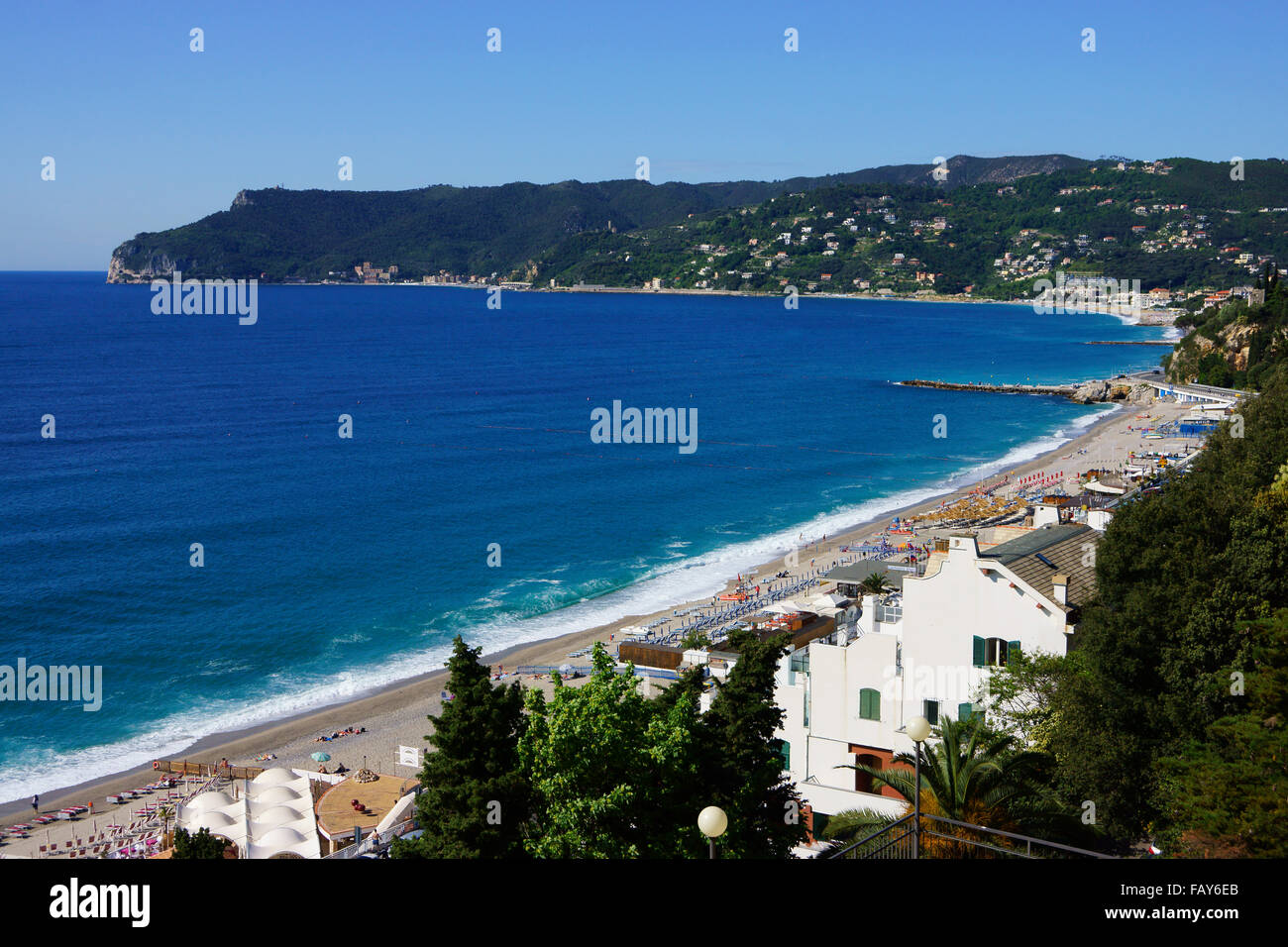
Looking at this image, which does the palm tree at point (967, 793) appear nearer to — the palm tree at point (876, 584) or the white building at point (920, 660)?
the white building at point (920, 660)

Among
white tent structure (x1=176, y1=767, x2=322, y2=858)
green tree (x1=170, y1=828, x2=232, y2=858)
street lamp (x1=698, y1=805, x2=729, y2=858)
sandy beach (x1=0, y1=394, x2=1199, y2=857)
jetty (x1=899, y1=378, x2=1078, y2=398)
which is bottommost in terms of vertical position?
sandy beach (x1=0, y1=394, x2=1199, y2=857)

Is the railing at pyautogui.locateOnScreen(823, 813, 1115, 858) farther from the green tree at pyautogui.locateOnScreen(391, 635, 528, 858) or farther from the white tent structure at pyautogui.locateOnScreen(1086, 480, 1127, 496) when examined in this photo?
the white tent structure at pyautogui.locateOnScreen(1086, 480, 1127, 496)

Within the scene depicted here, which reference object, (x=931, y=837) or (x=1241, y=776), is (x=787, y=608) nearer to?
(x=1241, y=776)

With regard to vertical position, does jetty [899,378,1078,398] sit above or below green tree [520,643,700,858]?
above

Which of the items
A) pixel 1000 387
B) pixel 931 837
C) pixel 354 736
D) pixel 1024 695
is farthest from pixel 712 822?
pixel 1000 387

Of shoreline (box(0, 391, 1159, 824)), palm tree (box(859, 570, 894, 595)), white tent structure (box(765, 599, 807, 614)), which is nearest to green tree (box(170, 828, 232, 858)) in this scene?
shoreline (box(0, 391, 1159, 824))

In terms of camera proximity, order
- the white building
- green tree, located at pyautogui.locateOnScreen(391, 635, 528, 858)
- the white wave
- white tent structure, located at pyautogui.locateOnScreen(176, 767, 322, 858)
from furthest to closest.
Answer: the white wave → white tent structure, located at pyautogui.locateOnScreen(176, 767, 322, 858) → the white building → green tree, located at pyautogui.locateOnScreen(391, 635, 528, 858)
